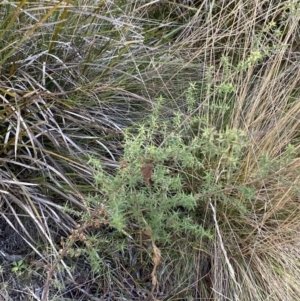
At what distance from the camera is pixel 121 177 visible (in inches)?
53.1

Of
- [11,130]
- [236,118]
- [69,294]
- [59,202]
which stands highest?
[236,118]

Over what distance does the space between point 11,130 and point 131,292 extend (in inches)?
21.2

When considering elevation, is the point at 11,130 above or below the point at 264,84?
below

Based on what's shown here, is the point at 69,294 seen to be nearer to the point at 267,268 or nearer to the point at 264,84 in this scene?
the point at 267,268

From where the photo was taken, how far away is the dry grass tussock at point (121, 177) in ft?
4.88

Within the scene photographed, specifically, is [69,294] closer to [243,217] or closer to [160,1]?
[243,217]

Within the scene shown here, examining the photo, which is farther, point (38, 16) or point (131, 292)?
point (38, 16)

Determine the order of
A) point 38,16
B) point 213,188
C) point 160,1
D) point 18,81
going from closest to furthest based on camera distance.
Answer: point 213,188 → point 18,81 → point 38,16 → point 160,1

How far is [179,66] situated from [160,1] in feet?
1.01

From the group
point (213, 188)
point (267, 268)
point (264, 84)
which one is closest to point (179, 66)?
point (264, 84)

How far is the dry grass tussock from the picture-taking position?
4.88ft

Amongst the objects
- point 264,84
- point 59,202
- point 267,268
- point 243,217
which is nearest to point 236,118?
point 264,84

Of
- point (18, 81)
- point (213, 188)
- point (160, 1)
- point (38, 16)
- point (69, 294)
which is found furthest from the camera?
point (160, 1)

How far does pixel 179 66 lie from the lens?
190 cm
